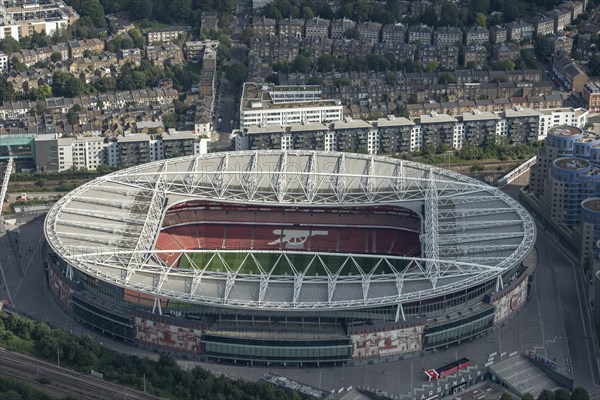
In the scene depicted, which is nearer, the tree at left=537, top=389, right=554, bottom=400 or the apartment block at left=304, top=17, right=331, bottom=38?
the tree at left=537, top=389, right=554, bottom=400

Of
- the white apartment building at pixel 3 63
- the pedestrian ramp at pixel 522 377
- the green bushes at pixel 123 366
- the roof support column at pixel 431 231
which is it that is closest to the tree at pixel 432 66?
the roof support column at pixel 431 231

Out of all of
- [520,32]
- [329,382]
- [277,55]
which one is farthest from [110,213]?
[520,32]

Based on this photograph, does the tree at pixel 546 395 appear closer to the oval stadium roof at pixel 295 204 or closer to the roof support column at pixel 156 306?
the oval stadium roof at pixel 295 204

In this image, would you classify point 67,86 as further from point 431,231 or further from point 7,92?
point 431,231

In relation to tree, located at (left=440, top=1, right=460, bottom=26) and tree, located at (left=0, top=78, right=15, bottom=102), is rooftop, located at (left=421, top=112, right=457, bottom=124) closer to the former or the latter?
tree, located at (left=440, top=1, right=460, bottom=26)

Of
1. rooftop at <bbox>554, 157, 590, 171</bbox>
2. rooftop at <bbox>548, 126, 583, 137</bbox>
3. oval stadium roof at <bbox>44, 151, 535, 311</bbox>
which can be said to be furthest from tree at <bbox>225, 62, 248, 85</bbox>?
rooftop at <bbox>554, 157, 590, 171</bbox>

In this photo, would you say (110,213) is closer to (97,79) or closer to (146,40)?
(97,79)
